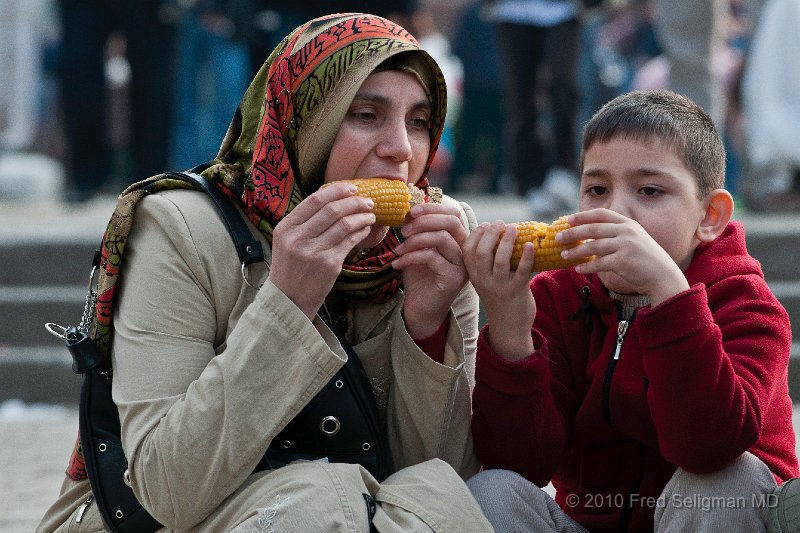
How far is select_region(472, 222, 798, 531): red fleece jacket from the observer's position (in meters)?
2.66

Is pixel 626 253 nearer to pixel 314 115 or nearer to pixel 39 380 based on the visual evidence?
pixel 314 115

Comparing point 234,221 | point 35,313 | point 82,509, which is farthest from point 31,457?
point 234,221

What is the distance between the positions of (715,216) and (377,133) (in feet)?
2.72

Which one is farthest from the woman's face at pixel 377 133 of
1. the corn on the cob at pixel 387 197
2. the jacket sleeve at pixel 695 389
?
the jacket sleeve at pixel 695 389

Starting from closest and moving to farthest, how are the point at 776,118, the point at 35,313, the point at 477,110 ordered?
the point at 35,313, the point at 776,118, the point at 477,110

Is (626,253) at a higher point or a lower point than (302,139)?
lower

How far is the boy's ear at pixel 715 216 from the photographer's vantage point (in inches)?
121

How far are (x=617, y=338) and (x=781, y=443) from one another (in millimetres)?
431

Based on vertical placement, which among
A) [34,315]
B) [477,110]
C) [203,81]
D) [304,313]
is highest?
[304,313]

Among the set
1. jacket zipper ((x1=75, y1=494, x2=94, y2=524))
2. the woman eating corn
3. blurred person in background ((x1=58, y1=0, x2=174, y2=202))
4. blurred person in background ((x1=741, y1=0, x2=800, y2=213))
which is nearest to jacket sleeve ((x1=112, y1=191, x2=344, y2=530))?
the woman eating corn

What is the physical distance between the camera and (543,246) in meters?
2.83

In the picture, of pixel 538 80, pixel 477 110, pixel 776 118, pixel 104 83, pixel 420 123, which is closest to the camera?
pixel 420 123

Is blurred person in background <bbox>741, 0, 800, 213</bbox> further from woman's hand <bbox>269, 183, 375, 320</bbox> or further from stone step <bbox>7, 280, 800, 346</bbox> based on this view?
woman's hand <bbox>269, 183, 375, 320</bbox>

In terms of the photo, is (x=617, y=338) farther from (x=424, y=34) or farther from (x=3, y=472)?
(x=424, y=34)
